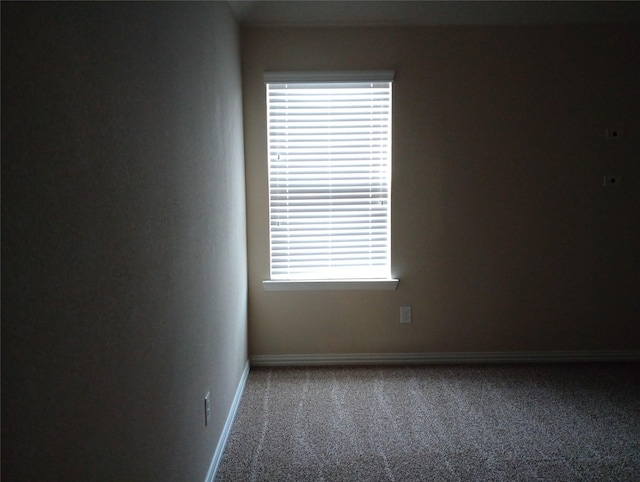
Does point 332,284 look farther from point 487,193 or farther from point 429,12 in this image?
point 429,12

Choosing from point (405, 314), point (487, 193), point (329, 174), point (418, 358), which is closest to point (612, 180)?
point (487, 193)

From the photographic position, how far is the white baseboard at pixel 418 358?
3.69 m

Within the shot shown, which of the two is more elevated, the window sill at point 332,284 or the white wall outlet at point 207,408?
the window sill at point 332,284

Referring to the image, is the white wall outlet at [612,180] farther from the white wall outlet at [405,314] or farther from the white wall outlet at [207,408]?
the white wall outlet at [207,408]

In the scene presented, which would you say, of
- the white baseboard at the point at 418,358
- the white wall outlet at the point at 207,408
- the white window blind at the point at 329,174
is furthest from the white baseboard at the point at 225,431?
the white window blind at the point at 329,174

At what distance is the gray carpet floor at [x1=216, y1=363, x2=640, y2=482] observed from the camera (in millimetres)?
2334

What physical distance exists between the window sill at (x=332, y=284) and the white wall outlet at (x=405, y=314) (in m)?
0.18

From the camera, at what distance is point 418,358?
12.1 feet

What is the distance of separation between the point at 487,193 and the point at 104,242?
Result: 3.02 metres

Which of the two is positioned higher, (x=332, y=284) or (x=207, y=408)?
(x=332, y=284)

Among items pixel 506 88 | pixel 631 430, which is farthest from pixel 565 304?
pixel 506 88

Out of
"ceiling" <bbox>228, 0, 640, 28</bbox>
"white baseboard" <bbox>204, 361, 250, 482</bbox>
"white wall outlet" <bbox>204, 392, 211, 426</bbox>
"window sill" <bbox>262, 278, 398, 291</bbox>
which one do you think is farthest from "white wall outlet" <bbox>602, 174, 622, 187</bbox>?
"white wall outlet" <bbox>204, 392, 211, 426</bbox>

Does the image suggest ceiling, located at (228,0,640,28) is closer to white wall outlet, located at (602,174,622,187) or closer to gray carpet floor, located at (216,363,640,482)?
white wall outlet, located at (602,174,622,187)

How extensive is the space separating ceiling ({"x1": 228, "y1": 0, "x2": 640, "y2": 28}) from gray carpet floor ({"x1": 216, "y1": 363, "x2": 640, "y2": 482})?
2.46m
